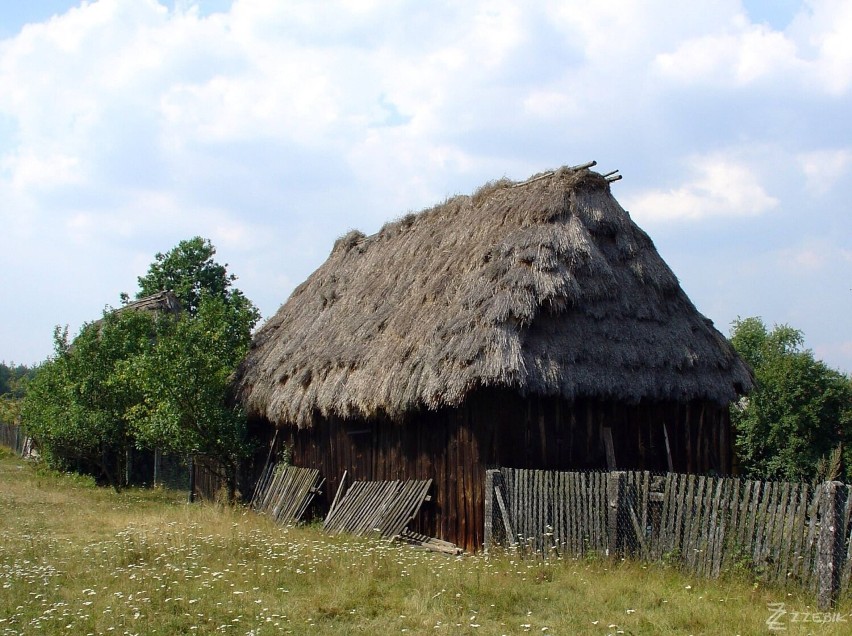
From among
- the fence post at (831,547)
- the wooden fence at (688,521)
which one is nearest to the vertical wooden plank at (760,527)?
the wooden fence at (688,521)

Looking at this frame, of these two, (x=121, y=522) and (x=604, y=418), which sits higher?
(x=604, y=418)

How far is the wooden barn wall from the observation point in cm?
1110

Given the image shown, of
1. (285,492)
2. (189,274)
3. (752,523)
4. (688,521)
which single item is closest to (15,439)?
(189,274)

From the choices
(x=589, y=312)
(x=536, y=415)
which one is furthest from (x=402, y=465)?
(x=589, y=312)

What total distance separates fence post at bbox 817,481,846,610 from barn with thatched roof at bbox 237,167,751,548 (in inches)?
161

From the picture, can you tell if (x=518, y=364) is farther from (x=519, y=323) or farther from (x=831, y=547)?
(x=831, y=547)

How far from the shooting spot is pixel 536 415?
11.3m

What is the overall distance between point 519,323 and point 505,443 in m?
1.60

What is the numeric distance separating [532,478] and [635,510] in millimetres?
1398

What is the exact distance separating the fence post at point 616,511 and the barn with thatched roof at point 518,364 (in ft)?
6.04

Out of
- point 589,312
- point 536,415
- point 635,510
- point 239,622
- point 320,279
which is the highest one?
point 320,279

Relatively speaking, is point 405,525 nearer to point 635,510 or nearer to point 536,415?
point 536,415

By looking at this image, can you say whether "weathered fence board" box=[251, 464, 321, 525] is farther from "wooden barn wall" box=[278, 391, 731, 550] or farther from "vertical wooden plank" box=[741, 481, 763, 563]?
Result: "vertical wooden plank" box=[741, 481, 763, 563]

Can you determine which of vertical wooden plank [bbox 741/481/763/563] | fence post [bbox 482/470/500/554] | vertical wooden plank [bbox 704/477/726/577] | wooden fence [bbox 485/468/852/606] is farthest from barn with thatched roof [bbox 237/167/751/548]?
vertical wooden plank [bbox 741/481/763/563]
